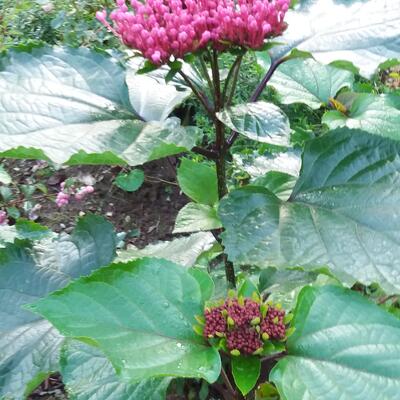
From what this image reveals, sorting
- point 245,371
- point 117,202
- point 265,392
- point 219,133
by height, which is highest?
point 219,133

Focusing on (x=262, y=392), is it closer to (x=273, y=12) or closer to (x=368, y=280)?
(x=368, y=280)

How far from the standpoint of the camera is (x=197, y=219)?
3.63 ft

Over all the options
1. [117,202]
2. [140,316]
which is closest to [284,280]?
[140,316]

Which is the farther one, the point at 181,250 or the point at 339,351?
the point at 181,250

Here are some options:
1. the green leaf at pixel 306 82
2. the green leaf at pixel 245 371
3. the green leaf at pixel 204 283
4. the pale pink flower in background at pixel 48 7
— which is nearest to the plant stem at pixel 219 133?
the green leaf at pixel 204 283

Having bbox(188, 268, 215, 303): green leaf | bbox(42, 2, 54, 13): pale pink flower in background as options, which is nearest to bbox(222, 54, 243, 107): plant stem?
bbox(188, 268, 215, 303): green leaf

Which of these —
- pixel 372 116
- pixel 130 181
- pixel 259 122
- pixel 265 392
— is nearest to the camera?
pixel 259 122

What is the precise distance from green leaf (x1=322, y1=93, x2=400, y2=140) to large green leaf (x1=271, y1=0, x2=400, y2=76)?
504mm

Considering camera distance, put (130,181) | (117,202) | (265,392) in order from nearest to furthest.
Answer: (265,392) → (130,181) → (117,202)

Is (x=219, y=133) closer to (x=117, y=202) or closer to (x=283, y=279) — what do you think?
(x=283, y=279)

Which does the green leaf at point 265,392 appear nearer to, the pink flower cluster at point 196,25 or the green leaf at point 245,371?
the green leaf at point 245,371

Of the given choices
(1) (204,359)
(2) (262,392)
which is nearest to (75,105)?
(1) (204,359)

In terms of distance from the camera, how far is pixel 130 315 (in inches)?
33.0

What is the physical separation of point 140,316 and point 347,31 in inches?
22.6
